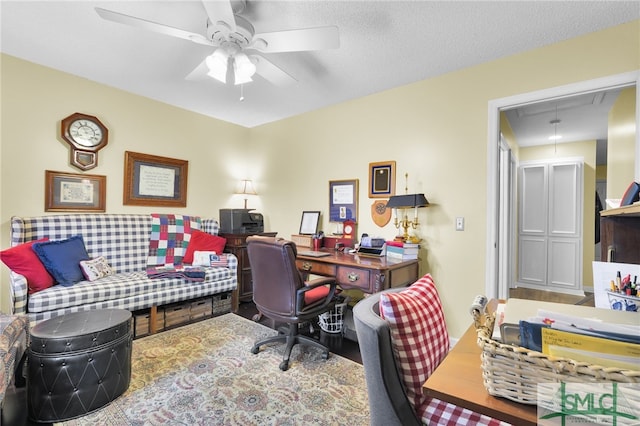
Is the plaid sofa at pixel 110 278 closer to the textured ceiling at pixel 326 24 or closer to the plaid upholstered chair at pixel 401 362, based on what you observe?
the textured ceiling at pixel 326 24

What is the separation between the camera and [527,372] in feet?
1.77

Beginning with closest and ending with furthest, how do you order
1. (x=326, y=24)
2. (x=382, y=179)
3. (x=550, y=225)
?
(x=326, y=24) → (x=382, y=179) → (x=550, y=225)

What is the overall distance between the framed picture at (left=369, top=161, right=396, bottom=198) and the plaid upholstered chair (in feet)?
6.91

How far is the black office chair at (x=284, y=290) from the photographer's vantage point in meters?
2.16

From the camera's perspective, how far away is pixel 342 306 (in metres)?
2.89

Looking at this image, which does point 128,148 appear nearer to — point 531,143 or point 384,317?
point 384,317

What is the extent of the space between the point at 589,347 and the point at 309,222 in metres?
3.26

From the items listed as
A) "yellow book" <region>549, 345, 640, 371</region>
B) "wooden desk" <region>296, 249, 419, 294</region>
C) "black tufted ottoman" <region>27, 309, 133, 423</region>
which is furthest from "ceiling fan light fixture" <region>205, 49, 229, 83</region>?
"yellow book" <region>549, 345, 640, 371</region>

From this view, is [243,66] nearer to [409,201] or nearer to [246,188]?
[409,201]

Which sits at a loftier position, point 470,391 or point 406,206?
point 406,206

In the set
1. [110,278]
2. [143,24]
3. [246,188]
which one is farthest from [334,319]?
[143,24]

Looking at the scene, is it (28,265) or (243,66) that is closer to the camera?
(243,66)

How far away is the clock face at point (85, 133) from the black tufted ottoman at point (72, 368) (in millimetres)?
2036

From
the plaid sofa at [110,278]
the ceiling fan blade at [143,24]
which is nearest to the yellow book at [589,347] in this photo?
the ceiling fan blade at [143,24]
